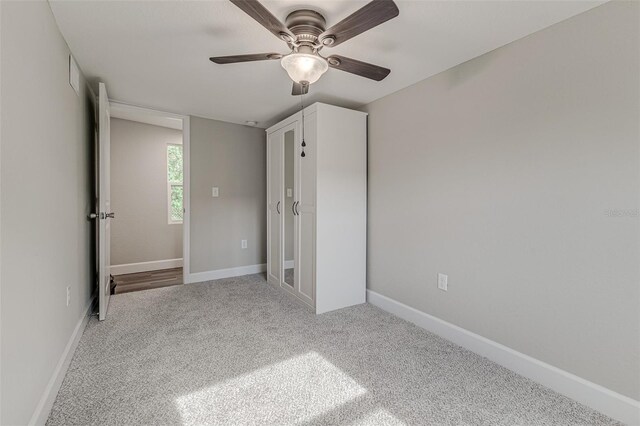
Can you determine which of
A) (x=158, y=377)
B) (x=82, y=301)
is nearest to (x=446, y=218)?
(x=158, y=377)

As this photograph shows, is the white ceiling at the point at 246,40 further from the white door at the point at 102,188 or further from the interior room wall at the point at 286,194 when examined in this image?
the interior room wall at the point at 286,194

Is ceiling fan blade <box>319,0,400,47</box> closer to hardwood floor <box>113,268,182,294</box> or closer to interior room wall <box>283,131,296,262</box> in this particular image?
interior room wall <box>283,131,296,262</box>

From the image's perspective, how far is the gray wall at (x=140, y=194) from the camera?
163 inches

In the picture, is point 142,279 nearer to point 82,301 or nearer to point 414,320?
point 82,301

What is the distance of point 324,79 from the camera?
2482mm

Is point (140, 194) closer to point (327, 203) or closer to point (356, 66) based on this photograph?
point (327, 203)

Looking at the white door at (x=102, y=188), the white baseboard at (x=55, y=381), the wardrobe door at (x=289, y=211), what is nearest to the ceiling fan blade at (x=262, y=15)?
the wardrobe door at (x=289, y=211)

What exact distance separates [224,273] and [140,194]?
181cm

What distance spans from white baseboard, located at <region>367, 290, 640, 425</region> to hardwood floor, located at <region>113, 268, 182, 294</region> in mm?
3107

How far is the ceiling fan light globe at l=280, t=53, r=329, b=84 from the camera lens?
1590 mm

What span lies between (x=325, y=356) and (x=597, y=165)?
1975mm

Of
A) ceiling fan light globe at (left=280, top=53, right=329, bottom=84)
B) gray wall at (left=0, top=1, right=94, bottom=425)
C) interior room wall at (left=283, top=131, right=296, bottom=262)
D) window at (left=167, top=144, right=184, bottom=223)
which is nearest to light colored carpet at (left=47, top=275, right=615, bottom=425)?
gray wall at (left=0, top=1, right=94, bottom=425)

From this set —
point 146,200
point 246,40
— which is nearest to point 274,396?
point 246,40

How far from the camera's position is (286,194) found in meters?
3.35
